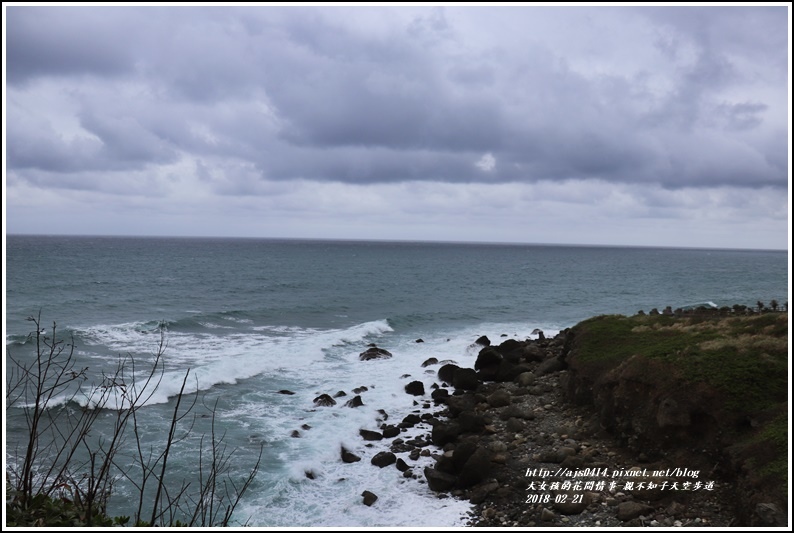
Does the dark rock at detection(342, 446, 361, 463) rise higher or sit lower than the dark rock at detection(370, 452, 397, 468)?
lower

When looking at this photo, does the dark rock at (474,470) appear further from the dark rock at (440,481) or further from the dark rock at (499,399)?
the dark rock at (499,399)

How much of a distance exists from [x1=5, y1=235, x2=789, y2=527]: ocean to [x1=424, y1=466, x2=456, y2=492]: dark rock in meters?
0.23

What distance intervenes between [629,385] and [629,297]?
173ft

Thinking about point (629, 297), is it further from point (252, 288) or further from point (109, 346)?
point (109, 346)

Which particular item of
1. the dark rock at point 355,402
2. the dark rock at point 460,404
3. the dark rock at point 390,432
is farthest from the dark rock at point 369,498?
the dark rock at point 355,402

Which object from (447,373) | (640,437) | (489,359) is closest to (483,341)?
(489,359)

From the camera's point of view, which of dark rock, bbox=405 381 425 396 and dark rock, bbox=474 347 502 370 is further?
dark rock, bbox=474 347 502 370

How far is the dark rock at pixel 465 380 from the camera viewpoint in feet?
74.7

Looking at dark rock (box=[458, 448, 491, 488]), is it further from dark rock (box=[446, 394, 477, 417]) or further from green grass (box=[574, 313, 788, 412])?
green grass (box=[574, 313, 788, 412])

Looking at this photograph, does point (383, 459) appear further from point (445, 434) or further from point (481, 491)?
point (481, 491)

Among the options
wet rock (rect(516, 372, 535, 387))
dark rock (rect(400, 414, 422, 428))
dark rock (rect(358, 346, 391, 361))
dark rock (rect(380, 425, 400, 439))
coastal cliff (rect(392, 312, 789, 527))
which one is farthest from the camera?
dark rock (rect(358, 346, 391, 361))

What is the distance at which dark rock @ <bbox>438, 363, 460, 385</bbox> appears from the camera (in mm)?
24158

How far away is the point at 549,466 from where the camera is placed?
14070 millimetres

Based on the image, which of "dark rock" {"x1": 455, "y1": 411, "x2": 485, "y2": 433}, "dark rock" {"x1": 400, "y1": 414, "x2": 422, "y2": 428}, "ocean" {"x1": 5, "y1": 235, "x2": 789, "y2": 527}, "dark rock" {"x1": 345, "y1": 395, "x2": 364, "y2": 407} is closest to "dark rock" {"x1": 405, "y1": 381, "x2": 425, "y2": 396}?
"ocean" {"x1": 5, "y1": 235, "x2": 789, "y2": 527}
